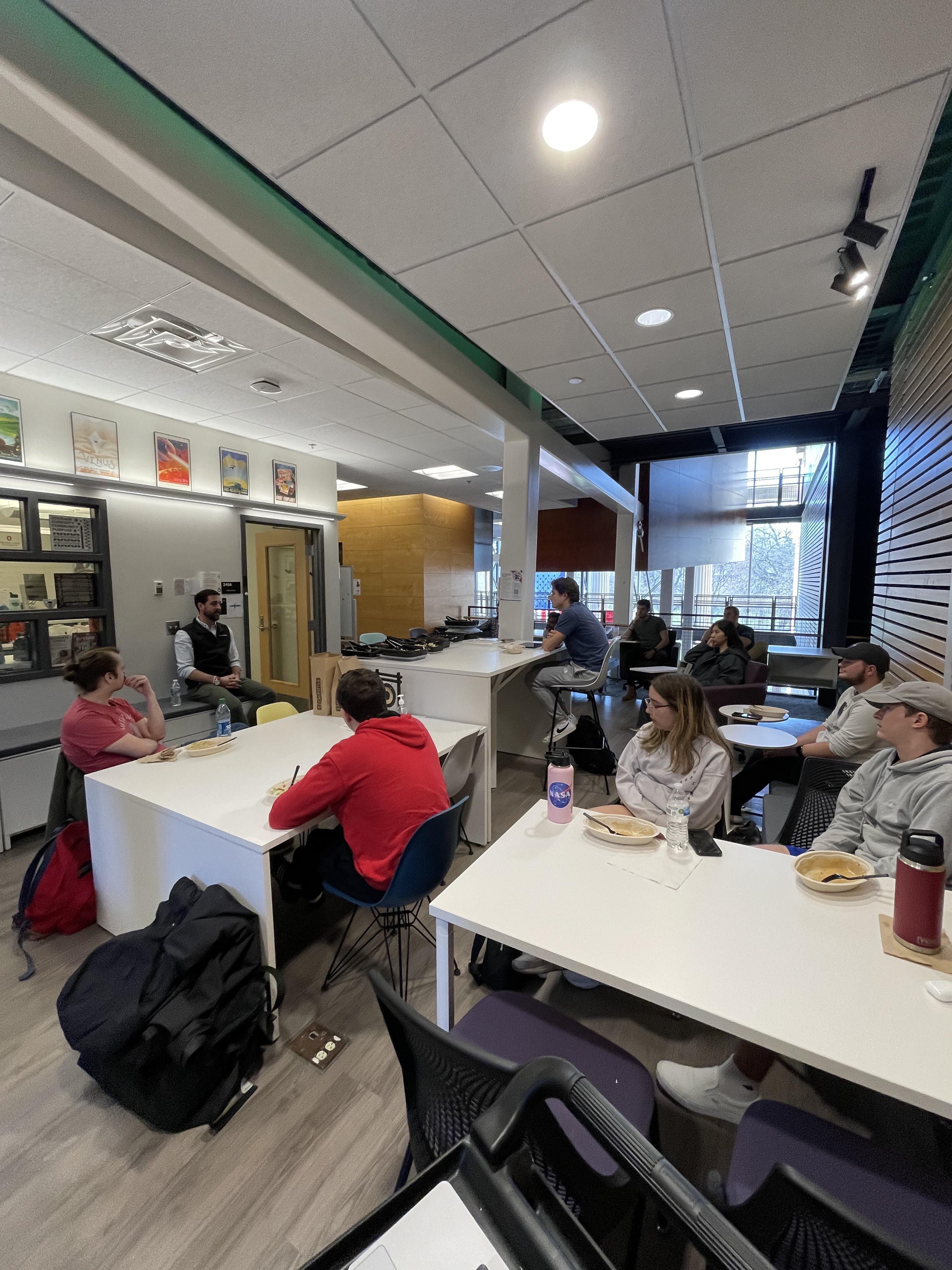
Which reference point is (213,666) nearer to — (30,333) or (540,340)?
(30,333)

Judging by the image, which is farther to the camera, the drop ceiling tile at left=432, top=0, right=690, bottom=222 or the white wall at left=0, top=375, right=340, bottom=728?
the white wall at left=0, top=375, right=340, bottom=728

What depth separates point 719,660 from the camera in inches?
172

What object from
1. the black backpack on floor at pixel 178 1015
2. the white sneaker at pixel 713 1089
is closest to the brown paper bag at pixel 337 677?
the black backpack on floor at pixel 178 1015

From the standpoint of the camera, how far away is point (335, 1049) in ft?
5.95

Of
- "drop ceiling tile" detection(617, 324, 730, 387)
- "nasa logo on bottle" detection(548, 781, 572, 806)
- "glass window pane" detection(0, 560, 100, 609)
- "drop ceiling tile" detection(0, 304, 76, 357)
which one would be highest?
"drop ceiling tile" detection(617, 324, 730, 387)

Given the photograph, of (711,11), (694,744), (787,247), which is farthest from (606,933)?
(787,247)

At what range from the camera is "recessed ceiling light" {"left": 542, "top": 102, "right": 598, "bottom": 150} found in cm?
163

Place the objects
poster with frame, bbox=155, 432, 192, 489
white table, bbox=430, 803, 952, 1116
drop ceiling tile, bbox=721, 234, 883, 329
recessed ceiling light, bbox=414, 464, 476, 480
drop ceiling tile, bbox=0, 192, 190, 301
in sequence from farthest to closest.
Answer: recessed ceiling light, bbox=414, 464, 476, 480
poster with frame, bbox=155, 432, 192, 489
drop ceiling tile, bbox=721, 234, 883, 329
drop ceiling tile, bbox=0, 192, 190, 301
white table, bbox=430, 803, 952, 1116

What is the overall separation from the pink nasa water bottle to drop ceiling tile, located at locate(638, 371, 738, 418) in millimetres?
3332

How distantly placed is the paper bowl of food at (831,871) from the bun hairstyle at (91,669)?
288cm

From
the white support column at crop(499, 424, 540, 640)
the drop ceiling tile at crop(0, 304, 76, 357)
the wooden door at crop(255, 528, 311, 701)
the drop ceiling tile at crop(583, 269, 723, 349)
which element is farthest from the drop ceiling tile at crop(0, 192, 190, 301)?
the wooden door at crop(255, 528, 311, 701)

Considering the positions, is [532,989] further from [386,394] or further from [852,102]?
[386,394]

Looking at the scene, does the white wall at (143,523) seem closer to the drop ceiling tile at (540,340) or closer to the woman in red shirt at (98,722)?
the woman in red shirt at (98,722)

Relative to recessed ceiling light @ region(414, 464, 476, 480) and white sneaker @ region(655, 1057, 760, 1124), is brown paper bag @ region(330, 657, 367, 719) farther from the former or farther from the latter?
recessed ceiling light @ region(414, 464, 476, 480)
